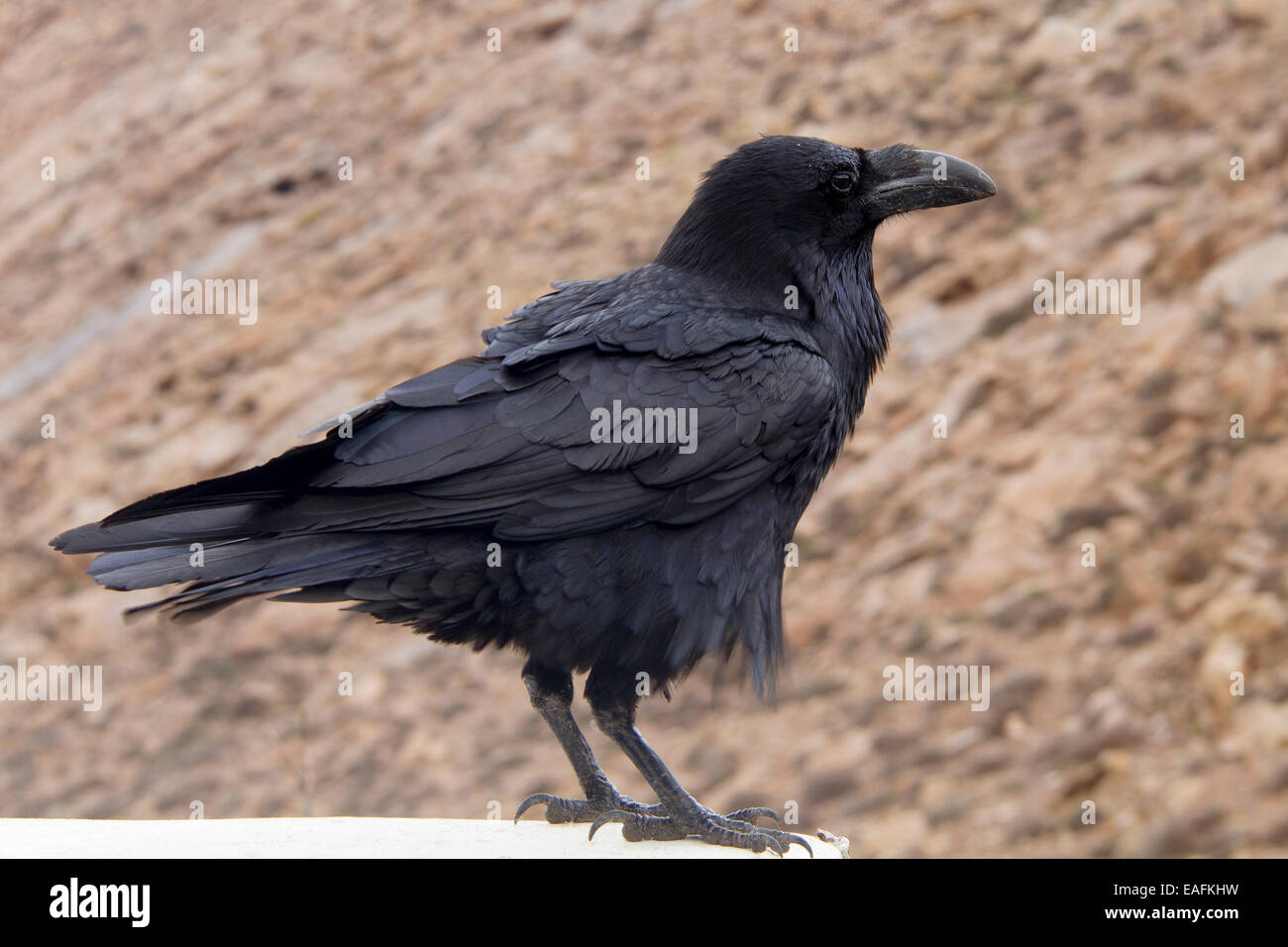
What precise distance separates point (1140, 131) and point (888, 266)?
1.89 m

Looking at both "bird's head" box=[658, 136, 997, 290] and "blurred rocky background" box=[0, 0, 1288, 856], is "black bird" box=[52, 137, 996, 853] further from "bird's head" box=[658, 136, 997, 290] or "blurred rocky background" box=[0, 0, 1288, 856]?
"blurred rocky background" box=[0, 0, 1288, 856]

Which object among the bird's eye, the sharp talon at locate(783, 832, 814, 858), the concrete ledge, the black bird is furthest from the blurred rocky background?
the bird's eye

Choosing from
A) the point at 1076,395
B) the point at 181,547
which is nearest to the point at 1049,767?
the point at 1076,395

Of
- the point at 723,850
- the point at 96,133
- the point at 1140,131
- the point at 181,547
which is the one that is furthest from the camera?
the point at 96,133

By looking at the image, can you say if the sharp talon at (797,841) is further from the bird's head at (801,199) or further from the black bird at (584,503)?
the bird's head at (801,199)

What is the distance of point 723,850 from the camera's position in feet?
15.3

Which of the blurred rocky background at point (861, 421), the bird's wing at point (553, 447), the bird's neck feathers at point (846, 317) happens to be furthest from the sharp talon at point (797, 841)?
the blurred rocky background at point (861, 421)

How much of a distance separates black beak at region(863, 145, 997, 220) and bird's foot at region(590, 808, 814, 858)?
7.44 ft

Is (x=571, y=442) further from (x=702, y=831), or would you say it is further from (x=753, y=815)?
(x=753, y=815)

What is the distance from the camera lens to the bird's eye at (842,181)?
504 cm

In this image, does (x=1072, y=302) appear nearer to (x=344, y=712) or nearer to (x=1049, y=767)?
(x=1049, y=767)

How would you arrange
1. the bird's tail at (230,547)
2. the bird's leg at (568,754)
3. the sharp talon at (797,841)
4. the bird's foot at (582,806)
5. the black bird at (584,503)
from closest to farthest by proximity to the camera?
the bird's tail at (230,547)
the black bird at (584,503)
the sharp talon at (797,841)
the bird's leg at (568,754)
the bird's foot at (582,806)

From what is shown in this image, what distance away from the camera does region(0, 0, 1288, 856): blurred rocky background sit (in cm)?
700

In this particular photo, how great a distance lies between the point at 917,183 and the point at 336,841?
3.17 meters
